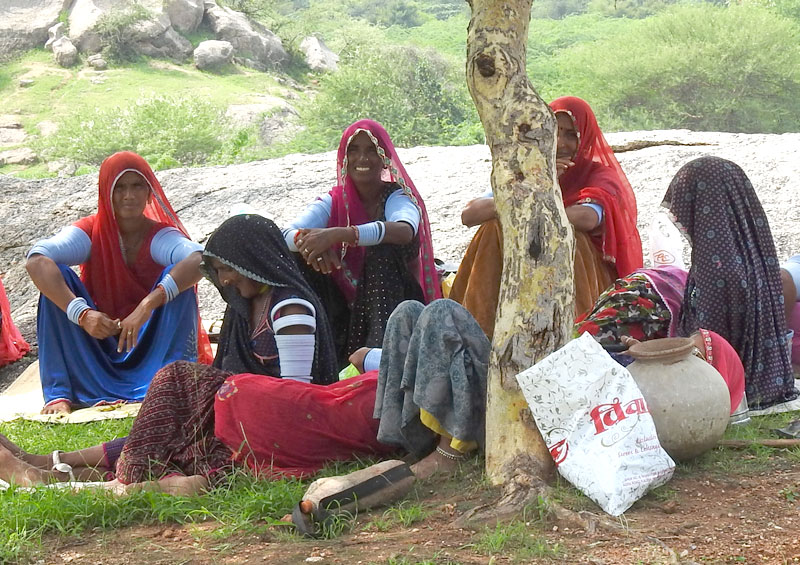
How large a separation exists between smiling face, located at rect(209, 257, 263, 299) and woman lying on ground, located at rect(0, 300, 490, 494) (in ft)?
1.23

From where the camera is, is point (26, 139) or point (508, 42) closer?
point (508, 42)

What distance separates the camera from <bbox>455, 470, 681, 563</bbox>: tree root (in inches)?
97.3

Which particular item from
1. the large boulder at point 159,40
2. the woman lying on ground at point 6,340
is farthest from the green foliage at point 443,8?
A: the woman lying on ground at point 6,340

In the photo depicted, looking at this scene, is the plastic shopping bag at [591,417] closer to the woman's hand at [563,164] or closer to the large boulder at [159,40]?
the woman's hand at [563,164]

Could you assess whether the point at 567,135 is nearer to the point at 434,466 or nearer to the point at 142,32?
the point at 434,466

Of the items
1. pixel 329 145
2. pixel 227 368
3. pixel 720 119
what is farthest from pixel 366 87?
pixel 227 368

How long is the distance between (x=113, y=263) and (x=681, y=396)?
9.86ft

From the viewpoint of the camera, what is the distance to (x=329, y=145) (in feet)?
79.5

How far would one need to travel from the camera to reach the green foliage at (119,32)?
104 feet

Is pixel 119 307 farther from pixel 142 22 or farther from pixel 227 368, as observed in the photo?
pixel 142 22

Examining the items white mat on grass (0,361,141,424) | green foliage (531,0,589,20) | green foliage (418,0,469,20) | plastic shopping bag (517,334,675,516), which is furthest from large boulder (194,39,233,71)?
plastic shopping bag (517,334,675,516)

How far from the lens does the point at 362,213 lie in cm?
473

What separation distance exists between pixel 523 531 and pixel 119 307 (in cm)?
302

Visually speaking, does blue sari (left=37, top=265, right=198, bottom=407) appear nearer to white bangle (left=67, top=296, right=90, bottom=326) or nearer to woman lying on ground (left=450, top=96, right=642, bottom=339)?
white bangle (left=67, top=296, right=90, bottom=326)
